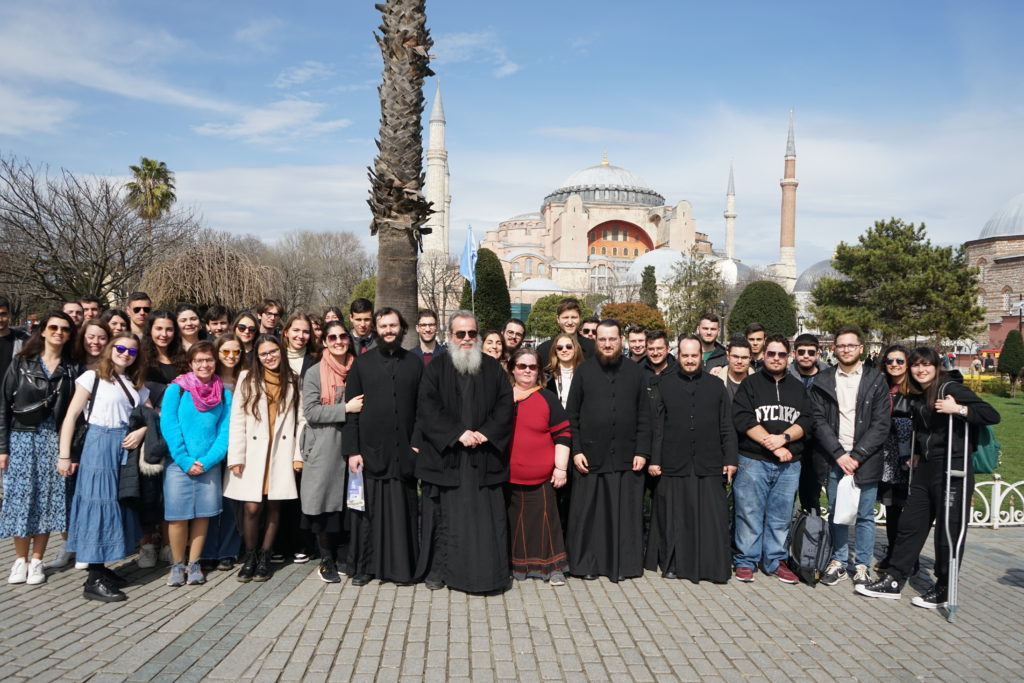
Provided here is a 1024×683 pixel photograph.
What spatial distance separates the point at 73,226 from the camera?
690 inches

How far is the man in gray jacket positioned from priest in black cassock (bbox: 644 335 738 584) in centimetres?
71

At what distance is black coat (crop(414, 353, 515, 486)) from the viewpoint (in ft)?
15.5

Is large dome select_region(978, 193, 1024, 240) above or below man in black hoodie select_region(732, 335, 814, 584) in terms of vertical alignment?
above

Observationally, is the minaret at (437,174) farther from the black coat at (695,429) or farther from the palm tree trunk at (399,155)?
the black coat at (695,429)

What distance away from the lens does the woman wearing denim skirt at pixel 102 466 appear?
4.55 meters

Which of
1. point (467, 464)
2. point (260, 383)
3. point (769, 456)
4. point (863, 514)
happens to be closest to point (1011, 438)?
point (863, 514)

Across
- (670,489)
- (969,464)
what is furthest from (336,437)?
(969,464)

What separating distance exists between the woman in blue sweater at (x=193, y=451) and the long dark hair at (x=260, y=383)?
217 mm

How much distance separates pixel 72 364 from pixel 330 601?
267 centimetres

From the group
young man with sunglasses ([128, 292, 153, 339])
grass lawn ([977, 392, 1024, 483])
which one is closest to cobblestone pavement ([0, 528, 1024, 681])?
young man with sunglasses ([128, 292, 153, 339])

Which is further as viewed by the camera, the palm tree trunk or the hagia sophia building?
the hagia sophia building

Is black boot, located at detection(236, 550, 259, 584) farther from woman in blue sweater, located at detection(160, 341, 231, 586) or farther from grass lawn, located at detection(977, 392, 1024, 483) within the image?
grass lawn, located at detection(977, 392, 1024, 483)

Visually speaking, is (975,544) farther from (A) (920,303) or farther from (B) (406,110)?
(A) (920,303)

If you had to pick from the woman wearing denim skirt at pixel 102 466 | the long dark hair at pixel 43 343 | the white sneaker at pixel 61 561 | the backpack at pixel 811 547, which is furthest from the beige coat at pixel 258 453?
the backpack at pixel 811 547
